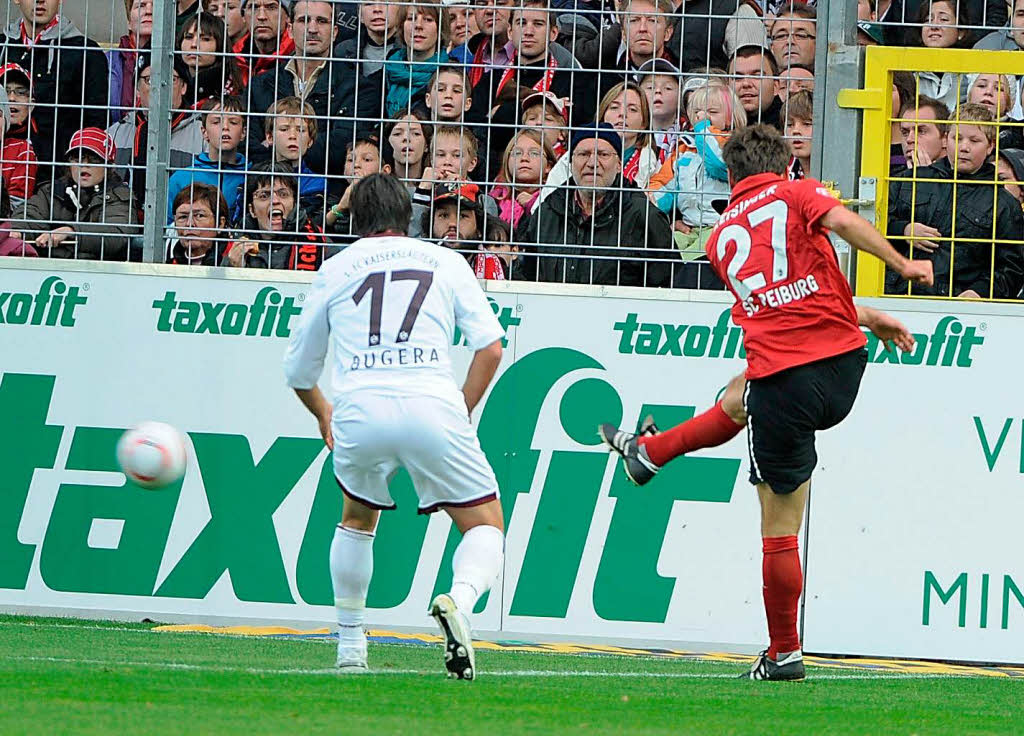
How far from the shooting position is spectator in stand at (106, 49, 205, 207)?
30.5ft

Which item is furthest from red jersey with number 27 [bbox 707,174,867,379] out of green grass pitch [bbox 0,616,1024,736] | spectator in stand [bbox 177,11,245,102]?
spectator in stand [bbox 177,11,245,102]

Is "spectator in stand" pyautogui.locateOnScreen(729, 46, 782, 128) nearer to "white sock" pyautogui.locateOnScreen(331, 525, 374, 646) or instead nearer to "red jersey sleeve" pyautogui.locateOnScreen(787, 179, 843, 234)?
"red jersey sleeve" pyautogui.locateOnScreen(787, 179, 843, 234)

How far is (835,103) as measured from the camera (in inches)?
349

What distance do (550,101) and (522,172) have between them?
1.34 ft

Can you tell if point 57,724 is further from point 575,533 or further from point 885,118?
point 885,118

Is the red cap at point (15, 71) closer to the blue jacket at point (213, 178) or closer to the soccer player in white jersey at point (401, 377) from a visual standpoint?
the blue jacket at point (213, 178)

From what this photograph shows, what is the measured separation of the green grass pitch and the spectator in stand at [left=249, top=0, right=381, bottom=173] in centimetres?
282

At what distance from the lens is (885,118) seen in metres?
8.90

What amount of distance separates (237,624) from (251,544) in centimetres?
42

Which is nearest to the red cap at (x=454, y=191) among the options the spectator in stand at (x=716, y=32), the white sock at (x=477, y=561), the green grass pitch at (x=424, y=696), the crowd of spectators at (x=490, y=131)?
the crowd of spectators at (x=490, y=131)

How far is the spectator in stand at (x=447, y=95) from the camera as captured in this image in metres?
9.17

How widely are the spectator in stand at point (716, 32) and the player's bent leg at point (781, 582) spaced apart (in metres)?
3.18

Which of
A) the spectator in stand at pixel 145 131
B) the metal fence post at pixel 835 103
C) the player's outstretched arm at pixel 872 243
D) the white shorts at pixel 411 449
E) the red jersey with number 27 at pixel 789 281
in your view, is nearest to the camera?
the white shorts at pixel 411 449

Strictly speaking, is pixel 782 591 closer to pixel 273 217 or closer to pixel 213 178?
pixel 273 217
